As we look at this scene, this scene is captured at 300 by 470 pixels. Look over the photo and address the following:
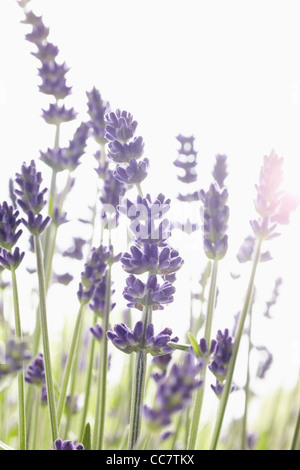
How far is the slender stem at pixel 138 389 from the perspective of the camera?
639 millimetres

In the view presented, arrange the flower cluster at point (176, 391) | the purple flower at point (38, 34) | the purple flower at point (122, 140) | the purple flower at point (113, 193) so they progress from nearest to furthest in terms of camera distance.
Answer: the flower cluster at point (176, 391)
the purple flower at point (122, 140)
the purple flower at point (113, 193)
the purple flower at point (38, 34)

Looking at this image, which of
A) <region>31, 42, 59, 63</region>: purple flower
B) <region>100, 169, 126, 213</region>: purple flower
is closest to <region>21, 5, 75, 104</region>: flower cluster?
<region>31, 42, 59, 63</region>: purple flower

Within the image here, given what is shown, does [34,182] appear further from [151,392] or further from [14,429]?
[151,392]

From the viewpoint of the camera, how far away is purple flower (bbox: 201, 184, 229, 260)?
0.64 m

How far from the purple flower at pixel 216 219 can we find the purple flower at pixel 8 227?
0.26 m

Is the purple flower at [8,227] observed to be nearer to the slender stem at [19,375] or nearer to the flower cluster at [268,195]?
the slender stem at [19,375]

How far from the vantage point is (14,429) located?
1.41m

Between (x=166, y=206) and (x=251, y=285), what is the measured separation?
0.14 meters

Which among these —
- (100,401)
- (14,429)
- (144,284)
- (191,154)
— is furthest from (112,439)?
(144,284)

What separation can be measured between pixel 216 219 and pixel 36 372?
1.76ft

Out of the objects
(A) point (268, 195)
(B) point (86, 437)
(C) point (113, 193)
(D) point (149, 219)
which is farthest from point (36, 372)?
(A) point (268, 195)

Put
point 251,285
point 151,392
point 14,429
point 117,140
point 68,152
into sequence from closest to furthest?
1. point 251,285
2. point 117,140
3. point 68,152
4. point 14,429
5. point 151,392

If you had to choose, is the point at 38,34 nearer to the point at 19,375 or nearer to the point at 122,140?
the point at 122,140

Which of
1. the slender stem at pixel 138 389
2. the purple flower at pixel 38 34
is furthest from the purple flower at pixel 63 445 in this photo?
the purple flower at pixel 38 34
